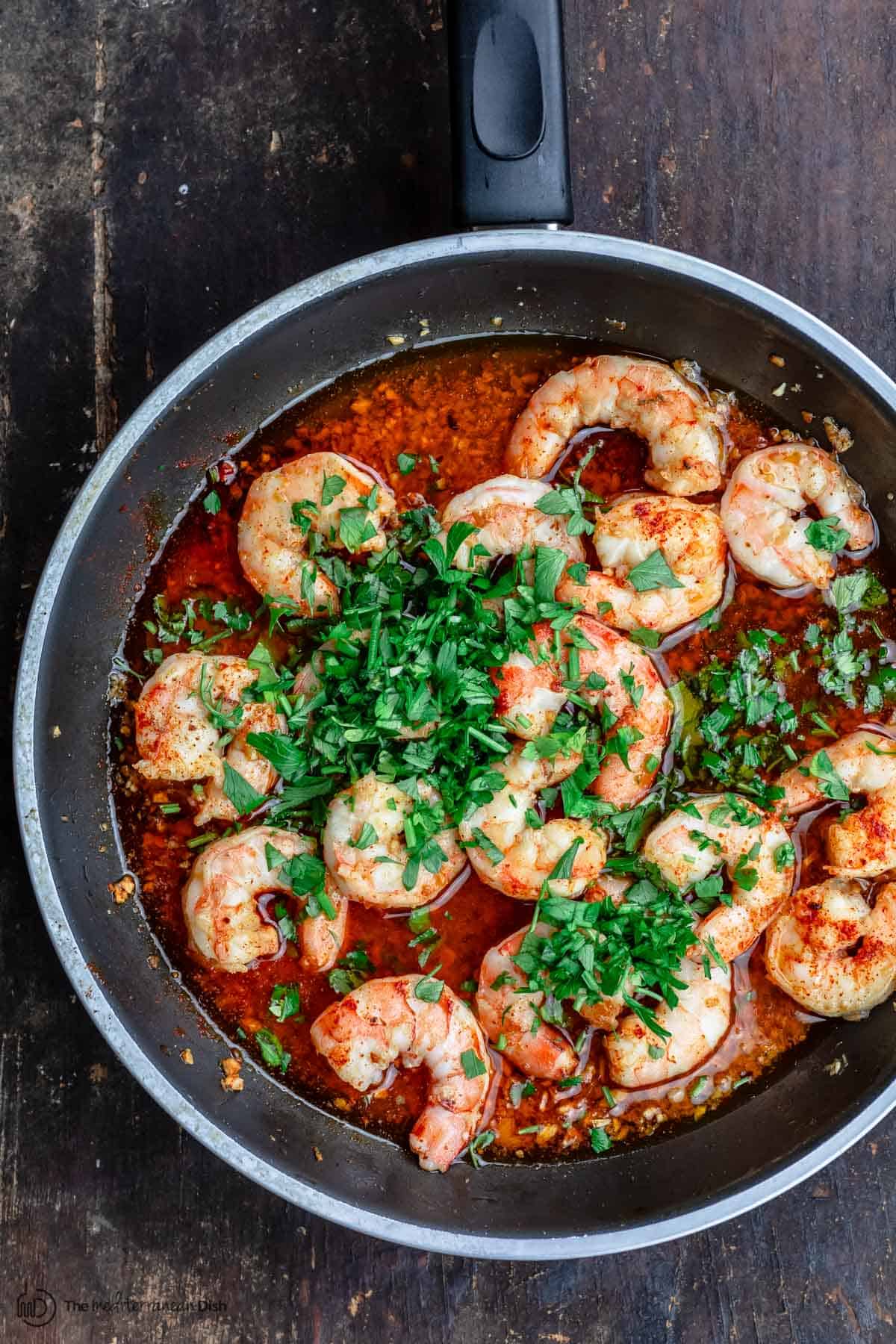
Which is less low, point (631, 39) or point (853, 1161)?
point (631, 39)

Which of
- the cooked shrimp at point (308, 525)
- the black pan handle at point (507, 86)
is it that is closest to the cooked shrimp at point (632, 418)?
the cooked shrimp at point (308, 525)

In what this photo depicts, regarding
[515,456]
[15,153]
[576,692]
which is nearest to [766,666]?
[576,692]

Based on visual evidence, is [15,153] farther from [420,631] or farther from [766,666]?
[766,666]

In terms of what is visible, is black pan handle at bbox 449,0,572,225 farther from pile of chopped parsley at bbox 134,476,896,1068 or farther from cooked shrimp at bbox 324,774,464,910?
cooked shrimp at bbox 324,774,464,910

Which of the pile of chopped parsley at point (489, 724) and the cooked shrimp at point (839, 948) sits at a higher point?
the pile of chopped parsley at point (489, 724)

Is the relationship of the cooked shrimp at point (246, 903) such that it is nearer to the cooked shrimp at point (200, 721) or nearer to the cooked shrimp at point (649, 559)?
the cooked shrimp at point (200, 721)

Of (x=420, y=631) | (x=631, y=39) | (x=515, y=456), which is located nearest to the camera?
(x=420, y=631)

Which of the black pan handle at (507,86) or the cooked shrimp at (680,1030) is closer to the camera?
the black pan handle at (507,86)
